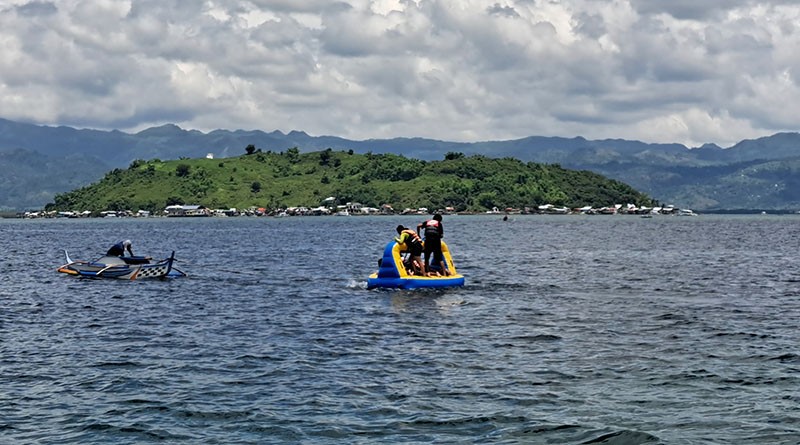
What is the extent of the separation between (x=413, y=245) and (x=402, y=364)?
74.2 ft

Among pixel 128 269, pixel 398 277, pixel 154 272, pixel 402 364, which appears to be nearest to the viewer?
pixel 402 364

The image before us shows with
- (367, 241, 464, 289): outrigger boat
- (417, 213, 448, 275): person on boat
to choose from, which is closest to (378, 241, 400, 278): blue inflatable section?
(367, 241, 464, 289): outrigger boat

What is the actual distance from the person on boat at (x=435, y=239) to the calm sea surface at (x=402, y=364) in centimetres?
236

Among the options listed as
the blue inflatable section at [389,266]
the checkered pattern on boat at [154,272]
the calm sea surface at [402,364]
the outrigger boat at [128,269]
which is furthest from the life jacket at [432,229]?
the checkered pattern on boat at [154,272]

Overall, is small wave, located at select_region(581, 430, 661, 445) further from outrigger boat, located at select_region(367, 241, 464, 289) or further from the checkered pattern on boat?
the checkered pattern on boat

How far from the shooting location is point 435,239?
5206cm

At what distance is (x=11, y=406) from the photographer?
24.7 m

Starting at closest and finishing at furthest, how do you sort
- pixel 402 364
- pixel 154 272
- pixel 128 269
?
1. pixel 402 364
2. pixel 128 269
3. pixel 154 272

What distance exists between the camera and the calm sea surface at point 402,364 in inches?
875

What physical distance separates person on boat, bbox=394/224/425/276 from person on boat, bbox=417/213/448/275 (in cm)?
50

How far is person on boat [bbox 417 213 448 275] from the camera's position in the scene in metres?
51.4

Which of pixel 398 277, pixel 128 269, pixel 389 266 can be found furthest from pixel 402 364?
pixel 128 269

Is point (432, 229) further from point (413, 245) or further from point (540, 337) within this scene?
point (540, 337)

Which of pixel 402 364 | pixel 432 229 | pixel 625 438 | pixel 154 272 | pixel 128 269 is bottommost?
pixel 625 438
